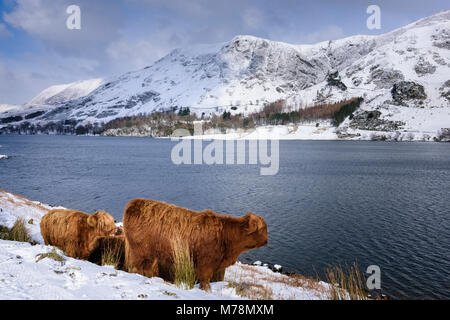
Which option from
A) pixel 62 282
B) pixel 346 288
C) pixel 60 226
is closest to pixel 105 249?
pixel 60 226

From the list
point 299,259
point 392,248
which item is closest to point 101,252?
point 299,259

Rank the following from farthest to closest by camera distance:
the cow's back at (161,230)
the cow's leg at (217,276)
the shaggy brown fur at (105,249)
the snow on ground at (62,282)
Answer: the shaggy brown fur at (105,249) → the cow's leg at (217,276) → the cow's back at (161,230) → the snow on ground at (62,282)

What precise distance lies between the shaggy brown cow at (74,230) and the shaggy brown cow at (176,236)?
1.97 meters

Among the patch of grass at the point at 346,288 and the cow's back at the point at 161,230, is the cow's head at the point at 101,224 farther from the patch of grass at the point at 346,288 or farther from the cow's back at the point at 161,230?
the patch of grass at the point at 346,288

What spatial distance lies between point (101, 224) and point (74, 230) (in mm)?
709

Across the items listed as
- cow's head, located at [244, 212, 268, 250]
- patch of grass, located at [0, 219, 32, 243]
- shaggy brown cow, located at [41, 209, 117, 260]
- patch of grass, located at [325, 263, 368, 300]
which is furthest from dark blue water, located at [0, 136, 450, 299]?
patch of grass, located at [0, 219, 32, 243]

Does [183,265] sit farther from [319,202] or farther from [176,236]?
[319,202]

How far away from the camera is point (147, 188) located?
3850 centimetres

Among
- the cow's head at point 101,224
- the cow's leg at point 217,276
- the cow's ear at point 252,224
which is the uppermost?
the cow's ear at point 252,224

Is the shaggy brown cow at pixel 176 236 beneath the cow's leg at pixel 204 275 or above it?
above

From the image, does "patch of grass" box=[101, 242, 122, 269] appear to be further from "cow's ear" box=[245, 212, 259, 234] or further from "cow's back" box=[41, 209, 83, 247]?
"cow's ear" box=[245, 212, 259, 234]

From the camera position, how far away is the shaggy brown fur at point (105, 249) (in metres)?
8.30

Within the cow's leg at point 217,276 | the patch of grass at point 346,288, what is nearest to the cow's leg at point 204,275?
the cow's leg at point 217,276
